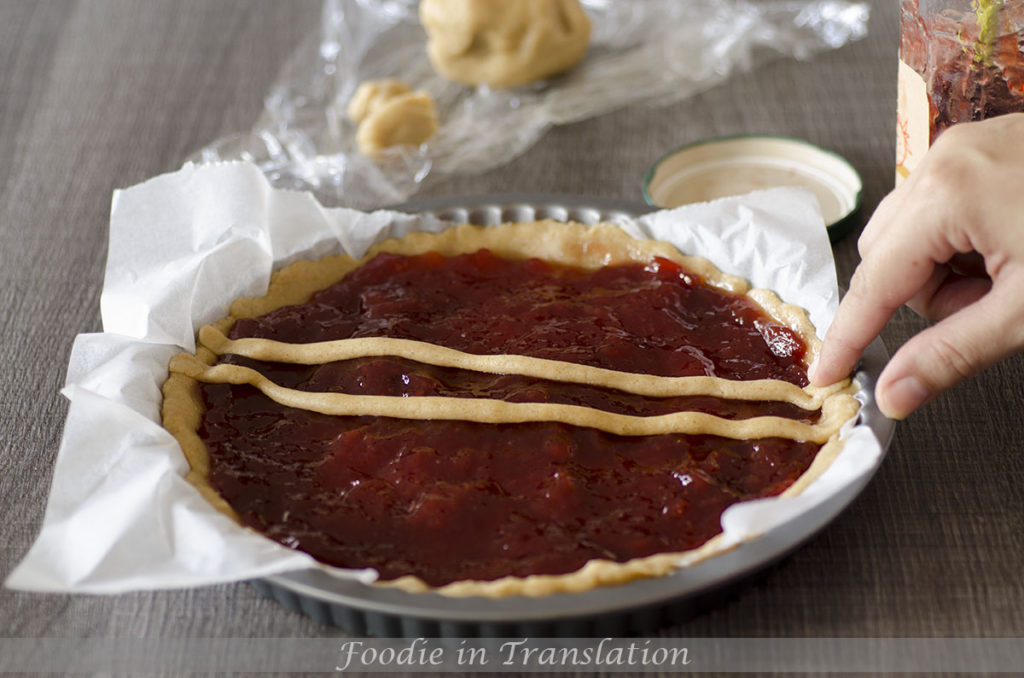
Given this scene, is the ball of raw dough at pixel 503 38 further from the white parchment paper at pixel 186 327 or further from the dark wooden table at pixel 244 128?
the white parchment paper at pixel 186 327

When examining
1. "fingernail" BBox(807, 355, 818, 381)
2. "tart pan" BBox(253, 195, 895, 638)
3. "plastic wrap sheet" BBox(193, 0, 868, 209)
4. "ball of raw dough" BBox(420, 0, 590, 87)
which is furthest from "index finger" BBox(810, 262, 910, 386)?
"ball of raw dough" BBox(420, 0, 590, 87)

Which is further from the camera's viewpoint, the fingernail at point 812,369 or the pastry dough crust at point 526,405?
the fingernail at point 812,369

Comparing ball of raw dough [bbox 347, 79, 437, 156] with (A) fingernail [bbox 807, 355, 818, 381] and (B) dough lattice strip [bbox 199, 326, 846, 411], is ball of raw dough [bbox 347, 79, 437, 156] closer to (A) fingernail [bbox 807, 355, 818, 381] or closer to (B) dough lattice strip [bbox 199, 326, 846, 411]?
(B) dough lattice strip [bbox 199, 326, 846, 411]

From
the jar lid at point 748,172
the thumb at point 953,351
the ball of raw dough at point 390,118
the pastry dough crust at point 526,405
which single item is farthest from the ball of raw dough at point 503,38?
the thumb at point 953,351

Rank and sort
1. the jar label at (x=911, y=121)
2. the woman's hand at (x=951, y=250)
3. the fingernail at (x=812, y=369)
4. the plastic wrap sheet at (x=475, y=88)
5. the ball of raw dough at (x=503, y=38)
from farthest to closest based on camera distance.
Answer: the ball of raw dough at (x=503, y=38), the plastic wrap sheet at (x=475, y=88), the jar label at (x=911, y=121), the fingernail at (x=812, y=369), the woman's hand at (x=951, y=250)

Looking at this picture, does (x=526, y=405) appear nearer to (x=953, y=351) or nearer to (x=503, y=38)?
(x=953, y=351)

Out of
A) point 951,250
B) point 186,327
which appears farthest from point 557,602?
point 186,327

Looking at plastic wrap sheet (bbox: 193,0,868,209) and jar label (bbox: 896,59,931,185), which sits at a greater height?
jar label (bbox: 896,59,931,185)
